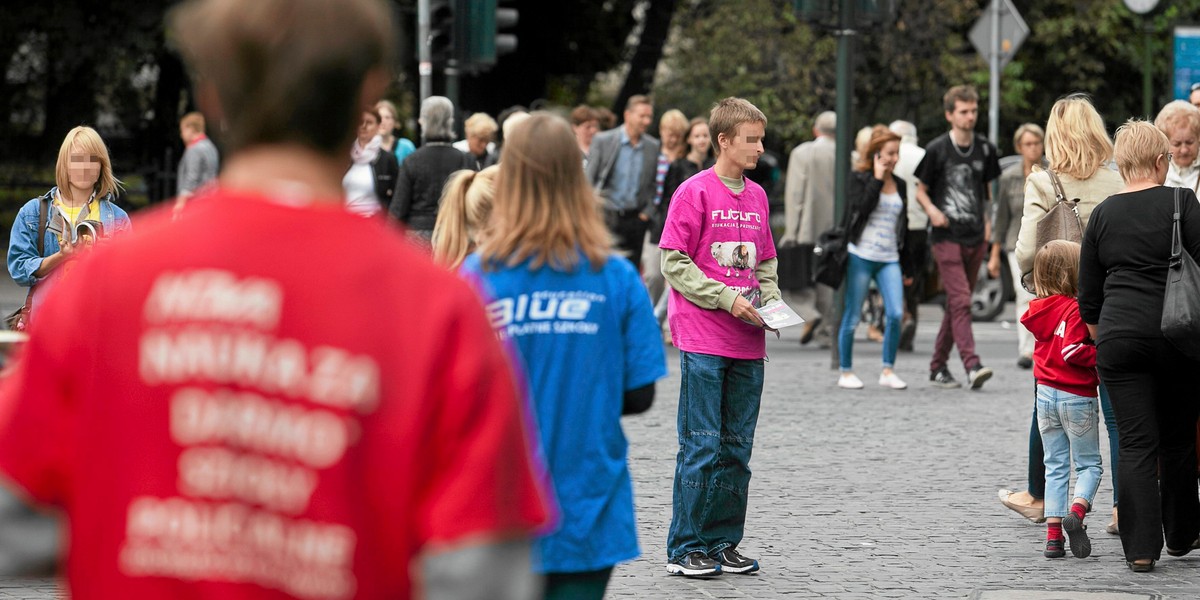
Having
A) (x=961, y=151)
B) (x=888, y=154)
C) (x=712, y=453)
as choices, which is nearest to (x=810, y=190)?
(x=961, y=151)

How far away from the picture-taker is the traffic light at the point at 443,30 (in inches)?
523

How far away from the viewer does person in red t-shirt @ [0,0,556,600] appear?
70.9 inches

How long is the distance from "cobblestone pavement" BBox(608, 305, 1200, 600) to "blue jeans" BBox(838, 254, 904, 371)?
28 cm

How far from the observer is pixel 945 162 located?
1236 centimetres

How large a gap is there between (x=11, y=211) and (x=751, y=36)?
1194 cm

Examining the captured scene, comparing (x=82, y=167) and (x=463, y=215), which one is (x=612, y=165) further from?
(x=463, y=215)

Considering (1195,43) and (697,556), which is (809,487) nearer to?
(697,556)

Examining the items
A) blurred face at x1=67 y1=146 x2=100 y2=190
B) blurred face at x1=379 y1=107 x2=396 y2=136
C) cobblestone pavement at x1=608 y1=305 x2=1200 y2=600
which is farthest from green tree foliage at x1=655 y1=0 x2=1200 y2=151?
blurred face at x1=67 y1=146 x2=100 y2=190

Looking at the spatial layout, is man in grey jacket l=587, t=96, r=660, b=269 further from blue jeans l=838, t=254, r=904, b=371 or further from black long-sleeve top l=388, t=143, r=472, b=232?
black long-sleeve top l=388, t=143, r=472, b=232

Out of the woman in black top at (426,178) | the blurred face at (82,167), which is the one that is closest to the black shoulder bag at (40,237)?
the blurred face at (82,167)

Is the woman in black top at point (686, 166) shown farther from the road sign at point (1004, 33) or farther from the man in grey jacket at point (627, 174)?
the road sign at point (1004, 33)

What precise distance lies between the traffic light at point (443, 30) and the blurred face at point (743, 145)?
7068mm

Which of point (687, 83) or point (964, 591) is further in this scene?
point (687, 83)

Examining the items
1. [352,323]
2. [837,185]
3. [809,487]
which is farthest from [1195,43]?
[352,323]
